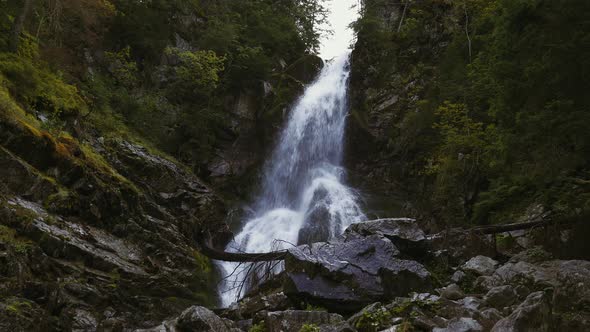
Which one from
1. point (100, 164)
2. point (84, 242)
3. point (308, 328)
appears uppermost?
point (100, 164)

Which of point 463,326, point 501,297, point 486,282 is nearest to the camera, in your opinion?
point 463,326

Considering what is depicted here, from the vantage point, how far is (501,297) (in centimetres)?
508

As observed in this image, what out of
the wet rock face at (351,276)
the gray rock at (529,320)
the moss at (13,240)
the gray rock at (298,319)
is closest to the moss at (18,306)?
the moss at (13,240)

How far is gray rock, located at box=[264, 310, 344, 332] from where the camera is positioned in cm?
546

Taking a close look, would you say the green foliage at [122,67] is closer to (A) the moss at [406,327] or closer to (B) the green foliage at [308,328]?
(B) the green foliage at [308,328]

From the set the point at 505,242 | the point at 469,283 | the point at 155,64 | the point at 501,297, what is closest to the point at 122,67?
the point at 155,64

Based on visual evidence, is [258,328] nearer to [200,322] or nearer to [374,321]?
A: [200,322]

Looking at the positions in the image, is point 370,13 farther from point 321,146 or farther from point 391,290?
point 391,290

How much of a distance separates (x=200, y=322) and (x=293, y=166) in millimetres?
15846

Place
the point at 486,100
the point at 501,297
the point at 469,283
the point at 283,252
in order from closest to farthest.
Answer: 1. the point at 501,297
2. the point at 469,283
3. the point at 283,252
4. the point at 486,100

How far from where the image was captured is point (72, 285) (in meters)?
8.46

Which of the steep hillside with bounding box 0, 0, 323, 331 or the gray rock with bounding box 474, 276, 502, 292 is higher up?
the steep hillside with bounding box 0, 0, 323, 331

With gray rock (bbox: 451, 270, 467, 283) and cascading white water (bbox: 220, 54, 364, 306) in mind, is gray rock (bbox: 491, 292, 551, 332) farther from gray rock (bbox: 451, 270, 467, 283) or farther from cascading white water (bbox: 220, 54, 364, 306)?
cascading white water (bbox: 220, 54, 364, 306)

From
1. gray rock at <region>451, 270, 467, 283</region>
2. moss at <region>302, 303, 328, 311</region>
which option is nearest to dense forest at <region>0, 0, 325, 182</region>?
moss at <region>302, 303, 328, 311</region>
